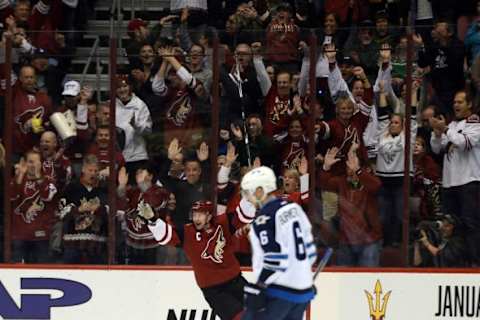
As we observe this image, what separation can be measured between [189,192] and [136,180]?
0.43 meters

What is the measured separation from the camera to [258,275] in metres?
9.80

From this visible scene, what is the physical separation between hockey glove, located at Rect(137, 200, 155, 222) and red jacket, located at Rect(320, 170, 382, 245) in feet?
4.40

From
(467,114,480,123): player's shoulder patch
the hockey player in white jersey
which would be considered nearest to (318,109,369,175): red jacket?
(467,114,480,123): player's shoulder patch

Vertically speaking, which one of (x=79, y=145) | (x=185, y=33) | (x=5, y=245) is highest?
(x=185, y=33)

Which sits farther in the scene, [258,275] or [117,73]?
[117,73]

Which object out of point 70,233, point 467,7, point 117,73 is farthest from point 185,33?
point 467,7

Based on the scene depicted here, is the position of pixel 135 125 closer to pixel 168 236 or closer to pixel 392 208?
pixel 168 236

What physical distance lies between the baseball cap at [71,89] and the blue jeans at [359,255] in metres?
2.38

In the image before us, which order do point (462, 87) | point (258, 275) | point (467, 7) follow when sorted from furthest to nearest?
1. point (467, 7)
2. point (462, 87)
3. point (258, 275)

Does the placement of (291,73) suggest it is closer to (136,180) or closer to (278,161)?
(278,161)

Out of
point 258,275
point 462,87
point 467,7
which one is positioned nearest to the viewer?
point 258,275

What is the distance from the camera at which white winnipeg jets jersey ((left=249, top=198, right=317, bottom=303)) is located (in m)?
9.74

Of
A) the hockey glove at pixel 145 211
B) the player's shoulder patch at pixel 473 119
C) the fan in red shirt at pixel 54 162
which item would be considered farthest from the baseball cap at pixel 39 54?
the player's shoulder patch at pixel 473 119

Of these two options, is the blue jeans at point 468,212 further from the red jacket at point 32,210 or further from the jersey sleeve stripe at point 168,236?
the red jacket at point 32,210
